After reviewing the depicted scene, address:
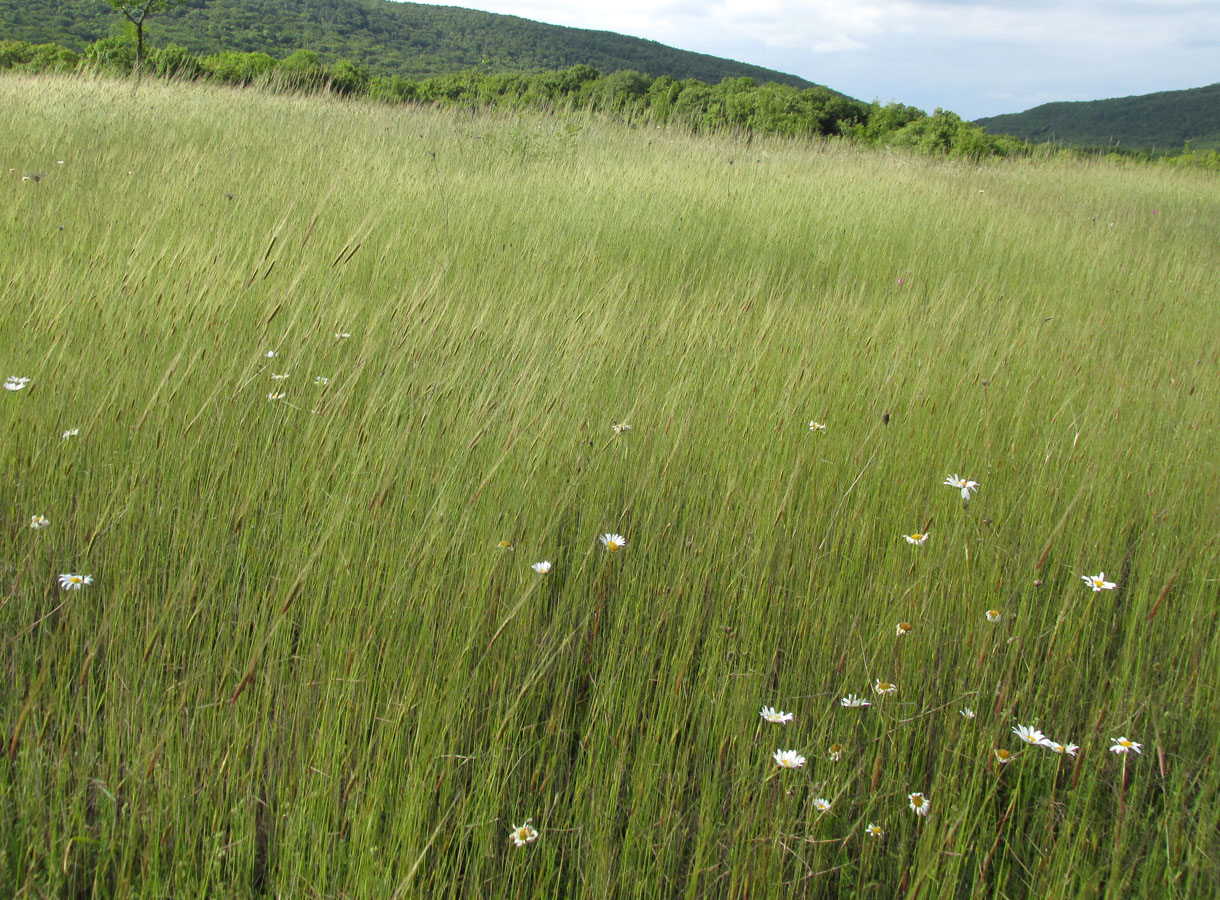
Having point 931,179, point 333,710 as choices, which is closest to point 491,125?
point 931,179

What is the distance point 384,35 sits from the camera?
57188 mm

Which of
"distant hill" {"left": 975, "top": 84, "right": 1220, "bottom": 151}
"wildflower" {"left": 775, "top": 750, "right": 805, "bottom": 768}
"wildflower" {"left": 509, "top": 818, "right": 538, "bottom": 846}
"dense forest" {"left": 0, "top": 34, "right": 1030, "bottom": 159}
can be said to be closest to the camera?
"wildflower" {"left": 509, "top": 818, "right": 538, "bottom": 846}

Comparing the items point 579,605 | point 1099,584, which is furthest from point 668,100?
point 579,605

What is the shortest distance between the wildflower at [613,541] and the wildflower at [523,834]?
1.90ft

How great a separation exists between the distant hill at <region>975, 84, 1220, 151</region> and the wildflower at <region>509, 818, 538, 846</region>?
4568 cm

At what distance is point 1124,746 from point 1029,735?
0.14 metres

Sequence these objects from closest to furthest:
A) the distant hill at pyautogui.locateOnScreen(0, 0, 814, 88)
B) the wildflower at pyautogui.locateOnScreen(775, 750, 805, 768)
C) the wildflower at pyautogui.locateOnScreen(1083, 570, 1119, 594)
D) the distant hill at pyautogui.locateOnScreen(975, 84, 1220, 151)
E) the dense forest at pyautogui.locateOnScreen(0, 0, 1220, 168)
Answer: the wildflower at pyautogui.locateOnScreen(775, 750, 805, 768)
the wildflower at pyautogui.locateOnScreen(1083, 570, 1119, 594)
the dense forest at pyautogui.locateOnScreen(0, 0, 1220, 168)
the distant hill at pyautogui.locateOnScreen(0, 0, 814, 88)
the distant hill at pyautogui.locateOnScreen(975, 84, 1220, 151)

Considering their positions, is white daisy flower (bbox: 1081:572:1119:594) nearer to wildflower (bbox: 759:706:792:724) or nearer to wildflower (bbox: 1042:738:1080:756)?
wildflower (bbox: 1042:738:1080:756)

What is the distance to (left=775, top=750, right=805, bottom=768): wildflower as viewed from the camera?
1046mm

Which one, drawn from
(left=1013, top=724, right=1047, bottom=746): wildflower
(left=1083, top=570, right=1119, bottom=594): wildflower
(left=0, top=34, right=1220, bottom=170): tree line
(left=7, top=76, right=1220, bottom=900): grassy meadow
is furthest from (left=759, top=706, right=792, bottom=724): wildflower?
(left=0, top=34, right=1220, bottom=170): tree line

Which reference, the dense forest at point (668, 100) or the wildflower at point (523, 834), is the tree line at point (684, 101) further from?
the wildflower at point (523, 834)

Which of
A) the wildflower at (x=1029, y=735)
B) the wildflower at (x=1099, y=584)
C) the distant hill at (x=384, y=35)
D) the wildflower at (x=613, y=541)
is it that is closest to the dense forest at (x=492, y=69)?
the distant hill at (x=384, y=35)

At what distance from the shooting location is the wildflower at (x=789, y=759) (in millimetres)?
1046

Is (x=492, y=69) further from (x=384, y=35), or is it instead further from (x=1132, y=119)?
(x=1132, y=119)
